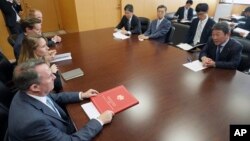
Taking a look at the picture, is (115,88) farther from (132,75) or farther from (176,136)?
(176,136)

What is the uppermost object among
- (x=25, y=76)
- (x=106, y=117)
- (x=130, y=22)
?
(x=25, y=76)

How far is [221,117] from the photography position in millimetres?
1282

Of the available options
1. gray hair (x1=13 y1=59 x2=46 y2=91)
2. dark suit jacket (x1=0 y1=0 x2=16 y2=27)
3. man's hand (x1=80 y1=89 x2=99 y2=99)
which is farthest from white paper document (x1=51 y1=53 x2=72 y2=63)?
dark suit jacket (x1=0 y1=0 x2=16 y2=27)

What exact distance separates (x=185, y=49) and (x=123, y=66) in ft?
3.34

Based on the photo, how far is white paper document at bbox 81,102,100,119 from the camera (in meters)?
1.36

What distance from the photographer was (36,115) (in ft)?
Result: 3.37

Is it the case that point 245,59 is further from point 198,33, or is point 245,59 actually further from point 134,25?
point 134,25

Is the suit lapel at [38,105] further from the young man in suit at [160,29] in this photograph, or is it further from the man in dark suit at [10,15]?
the man in dark suit at [10,15]

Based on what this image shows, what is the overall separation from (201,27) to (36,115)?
9.97 ft

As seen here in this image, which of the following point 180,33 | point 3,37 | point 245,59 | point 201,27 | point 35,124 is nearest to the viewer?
point 35,124

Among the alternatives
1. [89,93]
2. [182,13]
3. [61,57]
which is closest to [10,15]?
[61,57]

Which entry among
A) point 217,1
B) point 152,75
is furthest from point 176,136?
point 217,1

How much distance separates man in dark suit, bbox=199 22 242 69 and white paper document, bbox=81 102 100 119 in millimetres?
1284

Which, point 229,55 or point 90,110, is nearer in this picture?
point 90,110
